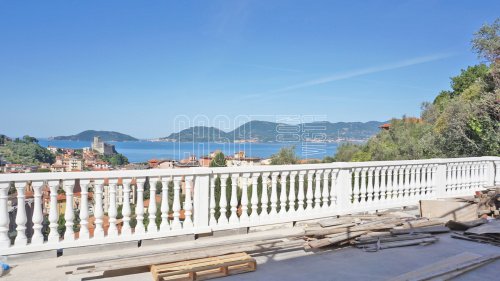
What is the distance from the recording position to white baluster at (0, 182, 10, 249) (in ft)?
13.3

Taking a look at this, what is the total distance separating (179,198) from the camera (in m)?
5.15

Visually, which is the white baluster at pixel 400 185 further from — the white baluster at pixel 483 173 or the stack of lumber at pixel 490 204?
the white baluster at pixel 483 173

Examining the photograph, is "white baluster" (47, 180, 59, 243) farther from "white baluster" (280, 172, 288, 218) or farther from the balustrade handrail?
"white baluster" (280, 172, 288, 218)

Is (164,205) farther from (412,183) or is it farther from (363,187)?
(412,183)

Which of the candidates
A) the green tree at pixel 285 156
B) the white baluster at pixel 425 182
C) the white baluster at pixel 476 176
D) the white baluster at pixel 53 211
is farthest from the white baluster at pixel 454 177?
the green tree at pixel 285 156

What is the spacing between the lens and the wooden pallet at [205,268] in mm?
3639

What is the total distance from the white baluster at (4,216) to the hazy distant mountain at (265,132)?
28.5 ft

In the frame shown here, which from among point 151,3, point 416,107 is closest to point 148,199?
point 151,3

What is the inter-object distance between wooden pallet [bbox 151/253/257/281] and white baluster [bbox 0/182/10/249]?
1.90 metres

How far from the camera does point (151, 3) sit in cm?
2267

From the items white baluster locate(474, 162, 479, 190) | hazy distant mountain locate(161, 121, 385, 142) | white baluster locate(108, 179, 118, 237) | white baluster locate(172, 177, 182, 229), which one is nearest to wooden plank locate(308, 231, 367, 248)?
white baluster locate(172, 177, 182, 229)

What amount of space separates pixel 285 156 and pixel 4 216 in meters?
21.3

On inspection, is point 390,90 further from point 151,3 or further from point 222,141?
point 222,141

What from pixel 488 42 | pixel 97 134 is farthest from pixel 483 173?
pixel 97 134
